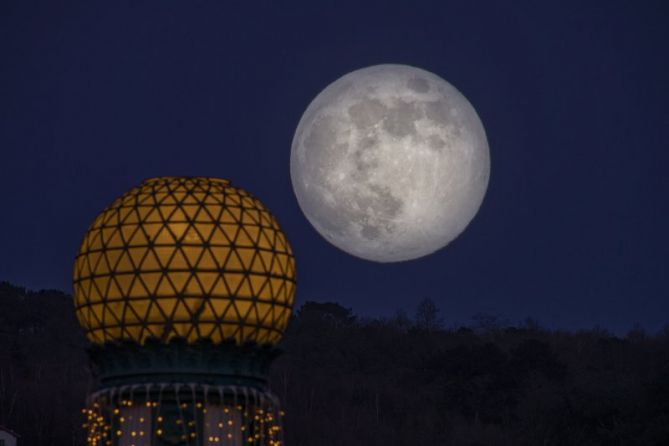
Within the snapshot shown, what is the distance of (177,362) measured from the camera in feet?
126

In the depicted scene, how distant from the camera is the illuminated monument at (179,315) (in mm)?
38344

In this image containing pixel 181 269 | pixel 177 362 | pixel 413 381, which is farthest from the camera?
pixel 413 381

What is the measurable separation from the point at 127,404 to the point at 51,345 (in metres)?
97.2

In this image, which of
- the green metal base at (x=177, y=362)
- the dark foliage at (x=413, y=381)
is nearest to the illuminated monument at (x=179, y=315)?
the green metal base at (x=177, y=362)

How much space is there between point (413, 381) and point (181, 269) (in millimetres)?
93367

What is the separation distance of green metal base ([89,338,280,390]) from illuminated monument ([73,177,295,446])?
24 mm

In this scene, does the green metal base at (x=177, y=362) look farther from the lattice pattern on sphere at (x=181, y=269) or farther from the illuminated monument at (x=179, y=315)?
the lattice pattern on sphere at (x=181, y=269)

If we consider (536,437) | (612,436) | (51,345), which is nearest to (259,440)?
(612,436)

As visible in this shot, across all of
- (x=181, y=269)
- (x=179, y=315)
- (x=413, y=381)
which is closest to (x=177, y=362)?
(x=179, y=315)

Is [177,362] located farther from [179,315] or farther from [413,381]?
[413,381]

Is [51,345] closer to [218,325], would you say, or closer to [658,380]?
[658,380]

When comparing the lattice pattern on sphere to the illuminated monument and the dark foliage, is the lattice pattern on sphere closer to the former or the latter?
the illuminated monument

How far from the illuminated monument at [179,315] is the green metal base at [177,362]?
0.02 meters

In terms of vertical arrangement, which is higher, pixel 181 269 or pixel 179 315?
pixel 181 269
